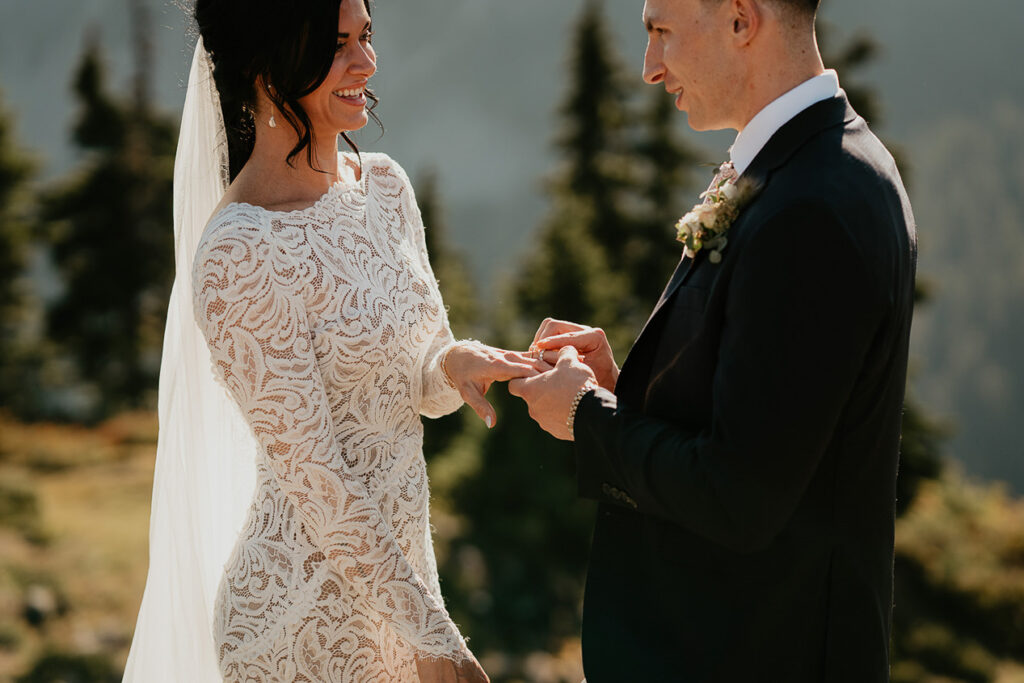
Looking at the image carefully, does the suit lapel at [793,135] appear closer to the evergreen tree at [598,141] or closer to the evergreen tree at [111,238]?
the evergreen tree at [598,141]

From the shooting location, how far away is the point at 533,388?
235 centimetres

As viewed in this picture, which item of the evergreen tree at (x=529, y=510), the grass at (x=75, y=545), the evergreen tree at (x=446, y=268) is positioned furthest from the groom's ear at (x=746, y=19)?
the evergreen tree at (x=446, y=268)

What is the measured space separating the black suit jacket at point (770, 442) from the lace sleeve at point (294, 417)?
0.52 meters

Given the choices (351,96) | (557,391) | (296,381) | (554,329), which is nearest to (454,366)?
(554,329)

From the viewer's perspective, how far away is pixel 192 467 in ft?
9.86

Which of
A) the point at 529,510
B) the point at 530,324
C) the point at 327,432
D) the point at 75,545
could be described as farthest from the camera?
the point at 75,545

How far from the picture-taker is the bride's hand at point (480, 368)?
2.73m

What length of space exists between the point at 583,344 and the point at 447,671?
3.14ft

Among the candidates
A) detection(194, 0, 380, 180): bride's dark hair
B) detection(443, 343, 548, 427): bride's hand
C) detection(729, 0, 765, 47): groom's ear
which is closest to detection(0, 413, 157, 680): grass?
detection(443, 343, 548, 427): bride's hand

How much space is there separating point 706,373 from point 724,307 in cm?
15

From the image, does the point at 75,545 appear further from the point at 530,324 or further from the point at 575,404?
the point at 575,404

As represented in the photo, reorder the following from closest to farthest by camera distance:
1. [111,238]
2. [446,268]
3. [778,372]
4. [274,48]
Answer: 1. [778,372]
2. [274,48]
3. [446,268]
4. [111,238]

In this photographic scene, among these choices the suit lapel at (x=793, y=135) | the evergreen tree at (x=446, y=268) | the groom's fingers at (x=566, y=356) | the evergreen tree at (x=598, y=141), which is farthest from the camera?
the evergreen tree at (x=446, y=268)

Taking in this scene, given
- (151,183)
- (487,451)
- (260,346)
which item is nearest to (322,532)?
(260,346)
